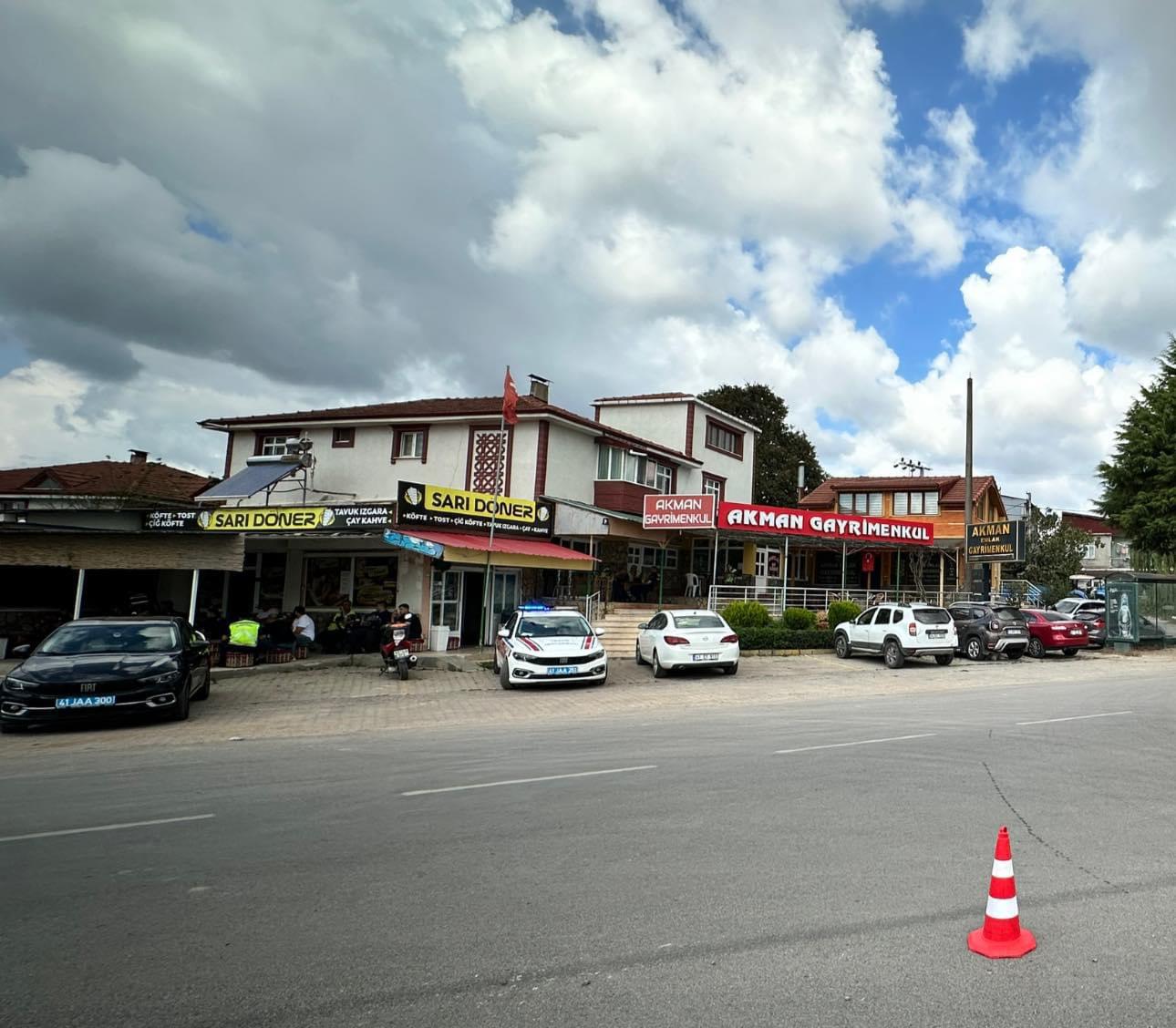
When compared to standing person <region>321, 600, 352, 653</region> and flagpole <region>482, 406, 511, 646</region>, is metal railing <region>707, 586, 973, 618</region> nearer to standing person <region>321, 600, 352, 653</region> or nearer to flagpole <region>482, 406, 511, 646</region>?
flagpole <region>482, 406, 511, 646</region>

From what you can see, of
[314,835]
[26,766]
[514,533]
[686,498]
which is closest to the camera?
[314,835]

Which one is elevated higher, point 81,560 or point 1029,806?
point 81,560

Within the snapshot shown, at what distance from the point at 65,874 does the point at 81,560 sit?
15.8 metres

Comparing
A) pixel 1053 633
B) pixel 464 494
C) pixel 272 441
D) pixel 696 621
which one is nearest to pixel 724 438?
pixel 1053 633

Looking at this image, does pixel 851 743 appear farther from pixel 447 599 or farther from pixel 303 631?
pixel 447 599

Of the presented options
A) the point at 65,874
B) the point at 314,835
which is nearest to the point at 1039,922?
the point at 314,835

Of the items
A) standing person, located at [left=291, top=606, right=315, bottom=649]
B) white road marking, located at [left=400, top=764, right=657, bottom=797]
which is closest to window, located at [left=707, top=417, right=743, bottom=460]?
standing person, located at [left=291, top=606, right=315, bottom=649]

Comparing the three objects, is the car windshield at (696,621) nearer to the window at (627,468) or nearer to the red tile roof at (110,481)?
the window at (627,468)

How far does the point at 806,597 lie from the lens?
3381cm

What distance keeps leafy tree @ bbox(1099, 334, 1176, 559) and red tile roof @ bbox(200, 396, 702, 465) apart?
60.1ft

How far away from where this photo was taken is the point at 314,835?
5.89 m

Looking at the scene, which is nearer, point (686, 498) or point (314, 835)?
point (314, 835)

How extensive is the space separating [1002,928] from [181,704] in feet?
37.4

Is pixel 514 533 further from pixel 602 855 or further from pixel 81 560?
pixel 602 855
